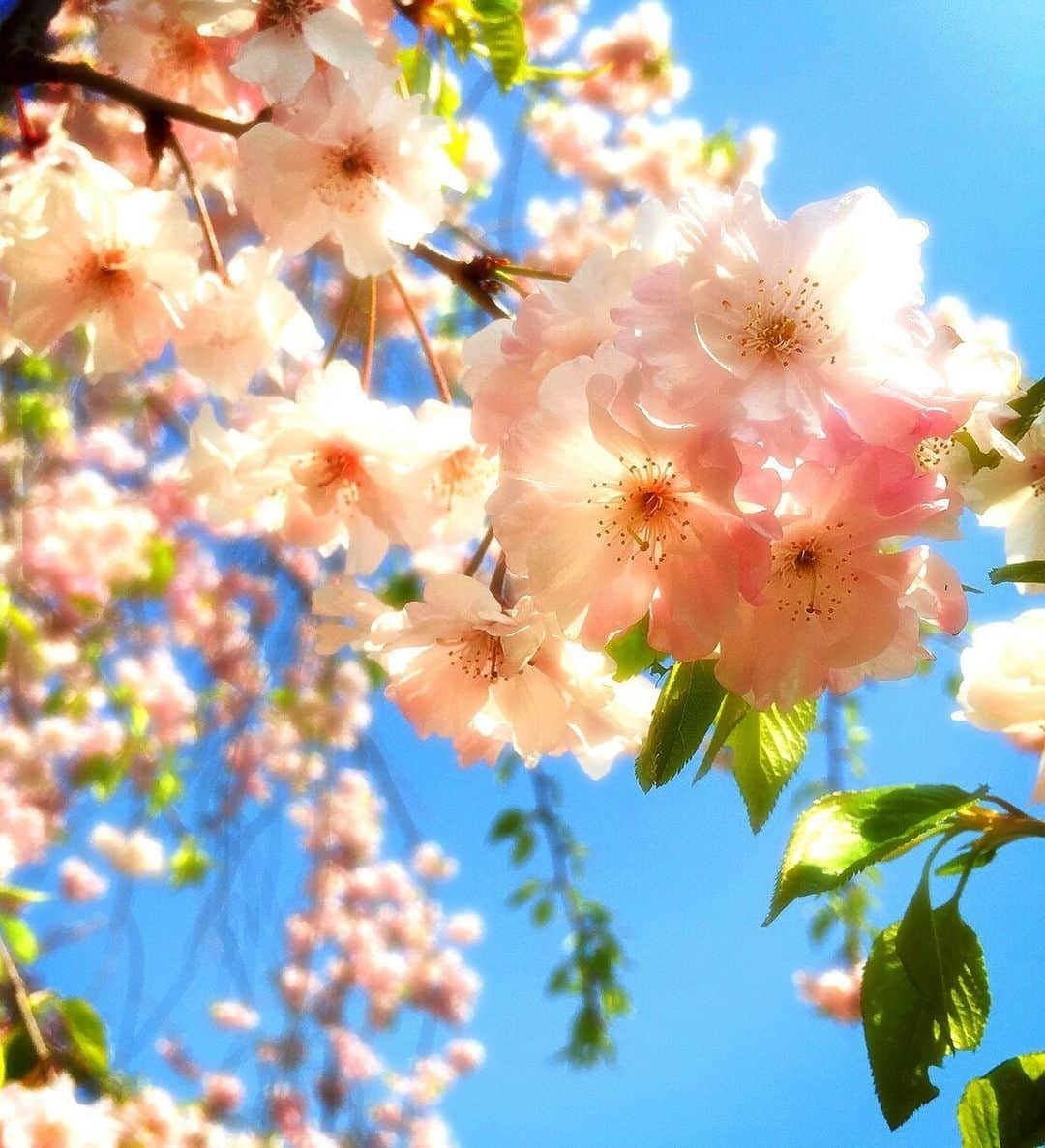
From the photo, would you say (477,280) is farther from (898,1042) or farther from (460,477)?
(898,1042)

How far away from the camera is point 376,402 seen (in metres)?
0.94

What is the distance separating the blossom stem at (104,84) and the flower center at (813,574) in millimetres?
647

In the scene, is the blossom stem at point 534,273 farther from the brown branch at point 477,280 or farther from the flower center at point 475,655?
the flower center at point 475,655

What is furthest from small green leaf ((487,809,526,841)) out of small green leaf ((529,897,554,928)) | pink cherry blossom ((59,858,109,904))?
pink cherry blossom ((59,858,109,904))

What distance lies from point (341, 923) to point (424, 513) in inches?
195

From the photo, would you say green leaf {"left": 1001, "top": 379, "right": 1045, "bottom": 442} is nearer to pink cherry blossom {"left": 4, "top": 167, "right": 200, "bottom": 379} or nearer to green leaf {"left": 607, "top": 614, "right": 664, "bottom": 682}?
green leaf {"left": 607, "top": 614, "right": 664, "bottom": 682}

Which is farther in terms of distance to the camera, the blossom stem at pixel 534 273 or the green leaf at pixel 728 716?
the blossom stem at pixel 534 273

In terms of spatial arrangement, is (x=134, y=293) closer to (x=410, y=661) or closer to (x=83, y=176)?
(x=83, y=176)

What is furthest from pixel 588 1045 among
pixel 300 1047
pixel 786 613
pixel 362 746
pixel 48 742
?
pixel 786 613

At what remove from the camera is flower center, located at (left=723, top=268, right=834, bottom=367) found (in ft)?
1.87

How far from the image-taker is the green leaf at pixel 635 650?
0.64 meters

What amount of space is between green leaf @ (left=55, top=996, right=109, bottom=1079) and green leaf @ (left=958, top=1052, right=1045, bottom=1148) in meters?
1.27

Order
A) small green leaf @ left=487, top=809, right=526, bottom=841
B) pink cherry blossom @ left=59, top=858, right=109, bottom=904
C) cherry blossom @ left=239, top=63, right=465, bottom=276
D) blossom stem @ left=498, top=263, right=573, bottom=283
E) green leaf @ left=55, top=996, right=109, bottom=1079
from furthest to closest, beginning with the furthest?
pink cherry blossom @ left=59, top=858, right=109, bottom=904, small green leaf @ left=487, top=809, right=526, bottom=841, green leaf @ left=55, top=996, right=109, bottom=1079, cherry blossom @ left=239, top=63, right=465, bottom=276, blossom stem @ left=498, top=263, right=573, bottom=283

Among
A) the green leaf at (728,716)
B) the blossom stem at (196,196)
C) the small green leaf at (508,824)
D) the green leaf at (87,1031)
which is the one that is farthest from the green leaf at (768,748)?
the small green leaf at (508,824)
